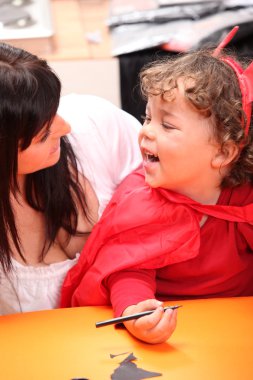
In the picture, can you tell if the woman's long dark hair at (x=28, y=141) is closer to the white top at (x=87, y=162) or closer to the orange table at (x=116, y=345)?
the white top at (x=87, y=162)

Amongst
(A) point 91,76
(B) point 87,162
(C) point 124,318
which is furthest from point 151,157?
(A) point 91,76

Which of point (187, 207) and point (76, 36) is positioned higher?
point (76, 36)

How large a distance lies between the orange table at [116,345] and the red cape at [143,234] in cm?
10

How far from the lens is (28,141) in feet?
4.09

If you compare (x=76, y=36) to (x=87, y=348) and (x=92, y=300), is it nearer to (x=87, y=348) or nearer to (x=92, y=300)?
(x=92, y=300)

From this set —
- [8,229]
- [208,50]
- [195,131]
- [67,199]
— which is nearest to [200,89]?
[195,131]

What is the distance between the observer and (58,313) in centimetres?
133

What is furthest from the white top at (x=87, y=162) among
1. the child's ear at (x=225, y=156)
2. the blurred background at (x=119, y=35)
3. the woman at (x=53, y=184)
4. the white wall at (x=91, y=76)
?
the white wall at (x=91, y=76)

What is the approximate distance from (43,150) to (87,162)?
251 millimetres

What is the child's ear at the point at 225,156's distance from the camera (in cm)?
134

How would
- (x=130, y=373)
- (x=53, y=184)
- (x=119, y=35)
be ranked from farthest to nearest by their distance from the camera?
(x=119, y=35)
(x=53, y=184)
(x=130, y=373)

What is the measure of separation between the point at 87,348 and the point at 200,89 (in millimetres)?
566

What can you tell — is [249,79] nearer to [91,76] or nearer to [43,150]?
[43,150]

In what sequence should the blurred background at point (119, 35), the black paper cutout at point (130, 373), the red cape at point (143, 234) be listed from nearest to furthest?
1. the black paper cutout at point (130, 373)
2. the red cape at point (143, 234)
3. the blurred background at point (119, 35)
